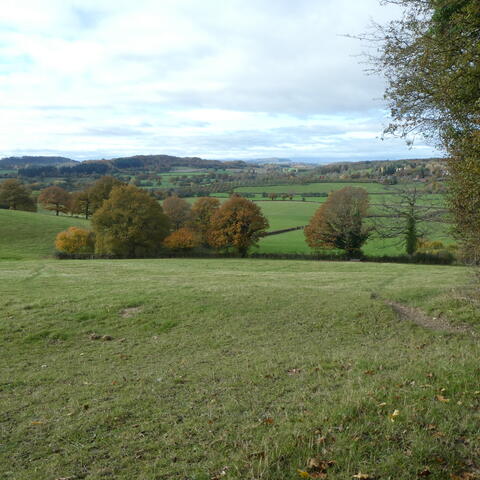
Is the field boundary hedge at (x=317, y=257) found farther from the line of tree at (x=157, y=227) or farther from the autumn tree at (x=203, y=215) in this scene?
the autumn tree at (x=203, y=215)

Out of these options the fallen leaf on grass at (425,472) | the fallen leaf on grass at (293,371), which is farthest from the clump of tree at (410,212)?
the fallen leaf on grass at (425,472)

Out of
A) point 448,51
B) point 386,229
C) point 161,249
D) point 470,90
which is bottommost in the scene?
point 161,249

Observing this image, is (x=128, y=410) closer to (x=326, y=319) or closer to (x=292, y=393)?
(x=292, y=393)

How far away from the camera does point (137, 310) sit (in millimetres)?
17547

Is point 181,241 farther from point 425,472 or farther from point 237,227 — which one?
point 425,472

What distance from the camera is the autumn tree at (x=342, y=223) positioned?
183 feet

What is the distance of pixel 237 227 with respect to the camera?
6128 cm

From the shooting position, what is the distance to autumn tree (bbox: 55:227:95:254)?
60312mm

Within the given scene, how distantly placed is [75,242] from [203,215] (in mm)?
20849

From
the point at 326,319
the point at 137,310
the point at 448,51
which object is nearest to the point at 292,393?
the point at 326,319

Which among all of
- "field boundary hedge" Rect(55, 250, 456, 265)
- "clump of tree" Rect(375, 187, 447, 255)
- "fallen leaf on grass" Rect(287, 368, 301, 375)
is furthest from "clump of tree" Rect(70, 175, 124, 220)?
"fallen leaf on grass" Rect(287, 368, 301, 375)

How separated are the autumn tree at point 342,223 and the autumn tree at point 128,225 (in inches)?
893

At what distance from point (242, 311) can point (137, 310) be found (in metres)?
4.55

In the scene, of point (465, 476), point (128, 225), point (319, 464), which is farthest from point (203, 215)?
point (465, 476)
